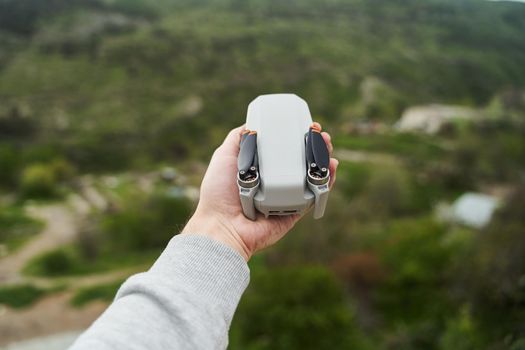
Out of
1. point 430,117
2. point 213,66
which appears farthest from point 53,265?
point 213,66

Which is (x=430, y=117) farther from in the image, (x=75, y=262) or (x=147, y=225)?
(x=75, y=262)

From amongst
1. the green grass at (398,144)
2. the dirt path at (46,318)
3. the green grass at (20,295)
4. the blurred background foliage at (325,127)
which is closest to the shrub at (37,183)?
the blurred background foliage at (325,127)

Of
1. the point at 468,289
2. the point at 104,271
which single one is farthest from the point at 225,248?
the point at 104,271

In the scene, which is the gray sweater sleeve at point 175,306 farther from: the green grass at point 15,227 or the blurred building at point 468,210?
the green grass at point 15,227

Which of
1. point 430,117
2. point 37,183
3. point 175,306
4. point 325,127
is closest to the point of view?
point 175,306

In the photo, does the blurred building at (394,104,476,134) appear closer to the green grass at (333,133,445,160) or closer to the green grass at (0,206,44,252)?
the green grass at (333,133,445,160)

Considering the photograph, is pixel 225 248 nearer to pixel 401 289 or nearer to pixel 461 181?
pixel 401 289
